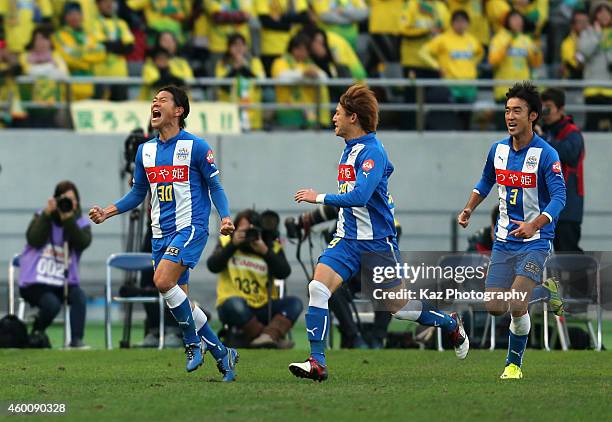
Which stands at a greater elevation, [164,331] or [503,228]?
[503,228]

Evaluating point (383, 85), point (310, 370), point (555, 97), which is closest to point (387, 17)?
point (383, 85)

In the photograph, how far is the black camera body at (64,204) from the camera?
15672 mm

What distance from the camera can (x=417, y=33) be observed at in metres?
20.4

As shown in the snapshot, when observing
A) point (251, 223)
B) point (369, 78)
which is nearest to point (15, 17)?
point (369, 78)

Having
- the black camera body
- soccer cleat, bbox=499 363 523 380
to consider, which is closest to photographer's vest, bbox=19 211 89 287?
the black camera body

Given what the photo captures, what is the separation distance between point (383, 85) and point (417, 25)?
1040 mm

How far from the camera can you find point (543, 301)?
1348 cm

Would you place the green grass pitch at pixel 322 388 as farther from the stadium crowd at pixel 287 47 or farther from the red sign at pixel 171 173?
the stadium crowd at pixel 287 47

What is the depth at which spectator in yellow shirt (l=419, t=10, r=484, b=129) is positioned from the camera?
66.6ft

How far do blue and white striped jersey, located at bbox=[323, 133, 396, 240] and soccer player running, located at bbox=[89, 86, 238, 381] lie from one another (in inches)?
33.5

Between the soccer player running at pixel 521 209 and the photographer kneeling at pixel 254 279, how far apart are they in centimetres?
444

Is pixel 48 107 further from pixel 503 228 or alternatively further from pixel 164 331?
pixel 503 228

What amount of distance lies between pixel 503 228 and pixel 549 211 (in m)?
0.50

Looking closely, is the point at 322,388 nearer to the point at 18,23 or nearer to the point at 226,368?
the point at 226,368
